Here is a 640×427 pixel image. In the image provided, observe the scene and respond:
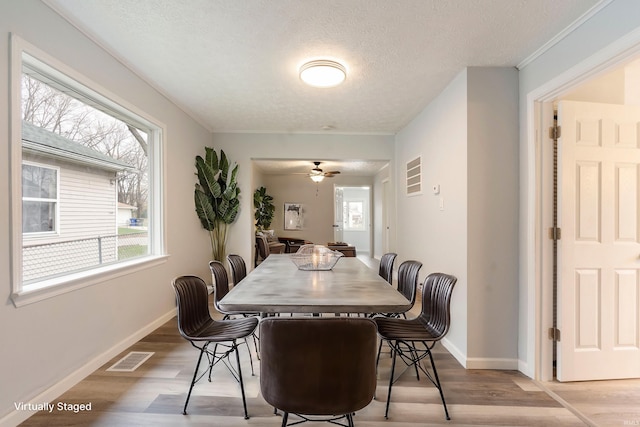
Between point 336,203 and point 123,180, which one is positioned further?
point 336,203

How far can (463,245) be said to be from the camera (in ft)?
8.16

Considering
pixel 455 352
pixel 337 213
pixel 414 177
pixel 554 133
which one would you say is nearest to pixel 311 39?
pixel 554 133

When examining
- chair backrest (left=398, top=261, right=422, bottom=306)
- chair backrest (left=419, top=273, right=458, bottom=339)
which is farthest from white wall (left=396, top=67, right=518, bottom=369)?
chair backrest (left=419, top=273, right=458, bottom=339)

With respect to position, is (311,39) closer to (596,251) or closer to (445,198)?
(445,198)

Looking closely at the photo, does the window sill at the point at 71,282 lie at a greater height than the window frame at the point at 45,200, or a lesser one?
lesser

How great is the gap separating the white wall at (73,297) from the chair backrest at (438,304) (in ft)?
7.85

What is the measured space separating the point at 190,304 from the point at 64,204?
120 cm

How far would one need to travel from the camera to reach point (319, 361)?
115 centimetres

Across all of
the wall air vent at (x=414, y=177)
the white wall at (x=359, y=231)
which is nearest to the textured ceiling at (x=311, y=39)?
the wall air vent at (x=414, y=177)

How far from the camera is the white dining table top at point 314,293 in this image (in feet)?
4.88

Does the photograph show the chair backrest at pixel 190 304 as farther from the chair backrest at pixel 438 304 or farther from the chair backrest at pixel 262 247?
the chair backrest at pixel 262 247

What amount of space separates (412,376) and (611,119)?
238 cm

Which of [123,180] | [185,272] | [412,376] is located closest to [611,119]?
[412,376]

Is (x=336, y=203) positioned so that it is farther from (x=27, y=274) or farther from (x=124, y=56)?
(x=27, y=274)
